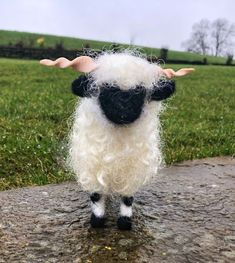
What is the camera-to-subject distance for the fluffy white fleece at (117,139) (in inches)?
142

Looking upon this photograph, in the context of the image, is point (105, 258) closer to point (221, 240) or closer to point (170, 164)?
point (221, 240)

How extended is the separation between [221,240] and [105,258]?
0.85 m

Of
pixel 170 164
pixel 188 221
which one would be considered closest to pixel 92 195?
pixel 188 221

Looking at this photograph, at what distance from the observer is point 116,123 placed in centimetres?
359

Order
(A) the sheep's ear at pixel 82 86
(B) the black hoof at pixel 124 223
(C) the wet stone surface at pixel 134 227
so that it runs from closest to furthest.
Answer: (C) the wet stone surface at pixel 134 227 → (A) the sheep's ear at pixel 82 86 → (B) the black hoof at pixel 124 223

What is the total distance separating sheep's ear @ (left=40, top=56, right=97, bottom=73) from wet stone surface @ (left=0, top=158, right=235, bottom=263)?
1122mm

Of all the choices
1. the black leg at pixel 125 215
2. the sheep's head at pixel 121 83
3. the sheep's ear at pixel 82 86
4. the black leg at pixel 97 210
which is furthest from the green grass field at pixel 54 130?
the sheep's head at pixel 121 83

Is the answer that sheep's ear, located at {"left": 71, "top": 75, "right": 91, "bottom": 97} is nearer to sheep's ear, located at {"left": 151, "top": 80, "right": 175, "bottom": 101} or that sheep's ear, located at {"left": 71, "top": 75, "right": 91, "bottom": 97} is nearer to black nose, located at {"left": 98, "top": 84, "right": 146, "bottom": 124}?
black nose, located at {"left": 98, "top": 84, "right": 146, "bottom": 124}

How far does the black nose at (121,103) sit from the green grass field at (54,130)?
1918mm

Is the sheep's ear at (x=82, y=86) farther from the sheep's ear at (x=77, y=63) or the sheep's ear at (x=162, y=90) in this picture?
the sheep's ear at (x=162, y=90)

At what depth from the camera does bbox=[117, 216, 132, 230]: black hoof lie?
12.7ft

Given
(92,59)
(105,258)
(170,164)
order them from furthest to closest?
(170,164), (92,59), (105,258)

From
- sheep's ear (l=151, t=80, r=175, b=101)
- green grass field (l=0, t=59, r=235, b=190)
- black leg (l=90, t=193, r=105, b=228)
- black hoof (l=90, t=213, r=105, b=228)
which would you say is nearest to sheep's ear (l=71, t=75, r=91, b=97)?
sheep's ear (l=151, t=80, r=175, b=101)

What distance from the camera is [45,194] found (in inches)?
188
